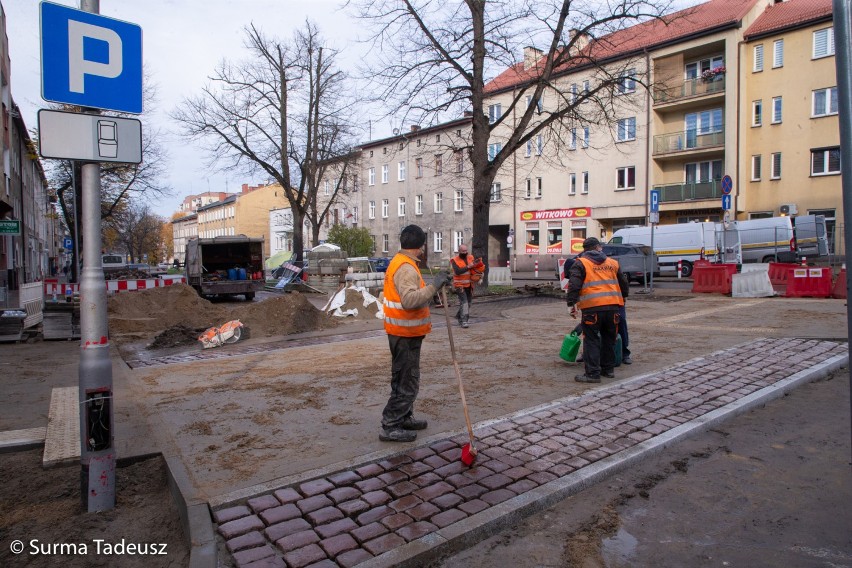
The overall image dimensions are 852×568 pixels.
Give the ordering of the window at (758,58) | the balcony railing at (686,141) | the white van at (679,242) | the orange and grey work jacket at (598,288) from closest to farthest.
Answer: the orange and grey work jacket at (598,288) → the white van at (679,242) → the window at (758,58) → the balcony railing at (686,141)

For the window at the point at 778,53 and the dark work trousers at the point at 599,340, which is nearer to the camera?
the dark work trousers at the point at 599,340

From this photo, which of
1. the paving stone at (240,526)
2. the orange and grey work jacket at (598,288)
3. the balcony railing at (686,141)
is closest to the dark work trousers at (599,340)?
the orange and grey work jacket at (598,288)

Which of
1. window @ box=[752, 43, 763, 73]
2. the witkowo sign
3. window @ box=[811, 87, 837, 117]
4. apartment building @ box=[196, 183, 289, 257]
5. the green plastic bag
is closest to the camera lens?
the witkowo sign

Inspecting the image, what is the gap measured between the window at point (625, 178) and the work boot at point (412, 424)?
3440cm

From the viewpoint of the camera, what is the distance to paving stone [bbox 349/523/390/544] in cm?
338

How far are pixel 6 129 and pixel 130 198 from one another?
7631 mm

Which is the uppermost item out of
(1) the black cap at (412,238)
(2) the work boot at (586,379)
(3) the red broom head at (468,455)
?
(1) the black cap at (412,238)

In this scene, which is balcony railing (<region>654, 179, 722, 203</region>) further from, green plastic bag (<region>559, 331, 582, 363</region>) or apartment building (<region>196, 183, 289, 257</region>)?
apartment building (<region>196, 183, 289, 257</region>)

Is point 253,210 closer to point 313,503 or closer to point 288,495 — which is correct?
point 288,495

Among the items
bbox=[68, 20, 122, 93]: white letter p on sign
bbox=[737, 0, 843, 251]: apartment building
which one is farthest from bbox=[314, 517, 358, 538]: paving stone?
bbox=[737, 0, 843, 251]: apartment building

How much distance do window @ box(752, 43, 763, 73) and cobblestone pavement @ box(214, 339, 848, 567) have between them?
104ft

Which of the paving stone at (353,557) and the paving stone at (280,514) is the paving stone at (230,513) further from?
the paving stone at (353,557)

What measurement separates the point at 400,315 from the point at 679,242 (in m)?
26.9

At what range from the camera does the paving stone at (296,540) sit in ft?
10.8
